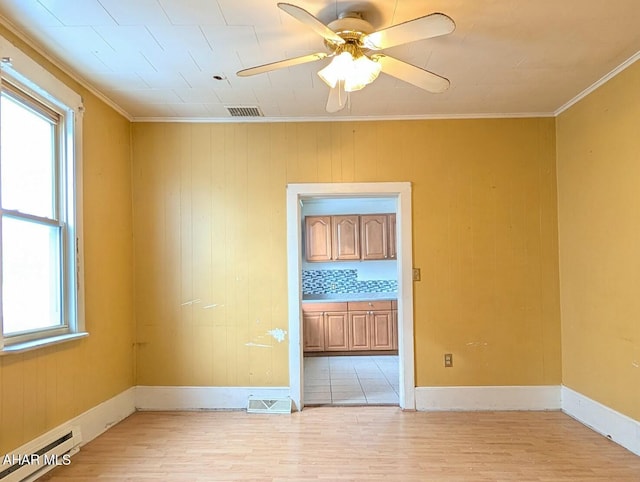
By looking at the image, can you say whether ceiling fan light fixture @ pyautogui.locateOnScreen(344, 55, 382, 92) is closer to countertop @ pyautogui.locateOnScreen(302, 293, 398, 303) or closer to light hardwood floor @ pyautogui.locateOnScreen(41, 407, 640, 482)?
light hardwood floor @ pyautogui.locateOnScreen(41, 407, 640, 482)

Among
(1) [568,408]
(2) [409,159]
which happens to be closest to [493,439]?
(1) [568,408]

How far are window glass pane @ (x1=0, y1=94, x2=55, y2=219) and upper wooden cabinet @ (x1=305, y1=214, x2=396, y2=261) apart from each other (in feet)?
13.0

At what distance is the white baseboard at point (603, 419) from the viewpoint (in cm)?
264

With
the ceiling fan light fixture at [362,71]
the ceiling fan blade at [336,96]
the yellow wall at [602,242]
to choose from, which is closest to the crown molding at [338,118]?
the yellow wall at [602,242]

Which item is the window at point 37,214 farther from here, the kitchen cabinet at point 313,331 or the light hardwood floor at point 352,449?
the kitchen cabinet at point 313,331

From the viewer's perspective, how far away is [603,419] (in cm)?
291

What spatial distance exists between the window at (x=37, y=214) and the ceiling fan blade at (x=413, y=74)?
197cm

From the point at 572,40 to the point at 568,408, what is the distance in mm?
2763

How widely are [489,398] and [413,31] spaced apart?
2977mm

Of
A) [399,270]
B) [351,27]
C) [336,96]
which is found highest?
[351,27]

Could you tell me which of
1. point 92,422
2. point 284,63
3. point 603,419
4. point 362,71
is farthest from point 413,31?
point 92,422

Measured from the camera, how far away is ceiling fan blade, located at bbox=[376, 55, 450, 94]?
2080 mm

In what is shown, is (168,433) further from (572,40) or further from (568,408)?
(572,40)

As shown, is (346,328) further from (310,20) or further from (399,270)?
(310,20)
